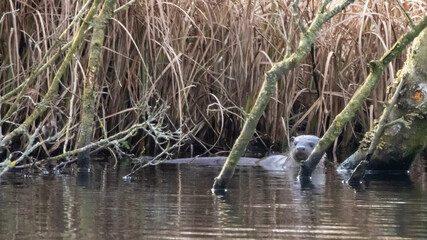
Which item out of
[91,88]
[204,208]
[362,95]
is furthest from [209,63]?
[204,208]

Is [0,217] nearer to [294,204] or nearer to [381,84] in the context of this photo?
[294,204]

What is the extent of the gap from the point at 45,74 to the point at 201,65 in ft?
5.53

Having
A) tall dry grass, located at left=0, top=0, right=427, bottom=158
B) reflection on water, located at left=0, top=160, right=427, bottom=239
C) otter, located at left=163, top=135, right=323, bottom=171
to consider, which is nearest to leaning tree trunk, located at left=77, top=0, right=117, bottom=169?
reflection on water, located at left=0, top=160, right=427, bottom=239

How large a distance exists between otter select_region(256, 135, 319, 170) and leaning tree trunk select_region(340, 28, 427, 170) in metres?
0.85

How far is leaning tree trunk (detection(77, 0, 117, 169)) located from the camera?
7.27m

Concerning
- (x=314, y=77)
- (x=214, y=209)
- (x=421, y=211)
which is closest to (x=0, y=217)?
(x=214, y=209)

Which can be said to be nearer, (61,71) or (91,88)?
(61,71)

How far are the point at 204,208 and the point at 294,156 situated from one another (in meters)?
3.94

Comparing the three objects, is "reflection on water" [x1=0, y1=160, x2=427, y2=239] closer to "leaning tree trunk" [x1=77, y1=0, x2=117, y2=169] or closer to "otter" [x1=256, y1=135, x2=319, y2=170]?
"leaning tree trunk" [x1=77, y1=0, x2=117, y2=169]

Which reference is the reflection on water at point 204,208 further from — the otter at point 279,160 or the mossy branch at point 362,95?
the otter at point 279,160

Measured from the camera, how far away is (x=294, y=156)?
8914 mm

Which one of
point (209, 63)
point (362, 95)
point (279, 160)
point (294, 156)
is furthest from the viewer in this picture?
point (209, 63)

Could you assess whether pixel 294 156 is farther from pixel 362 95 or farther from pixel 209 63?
pixel 362 95

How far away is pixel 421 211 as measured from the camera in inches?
199
